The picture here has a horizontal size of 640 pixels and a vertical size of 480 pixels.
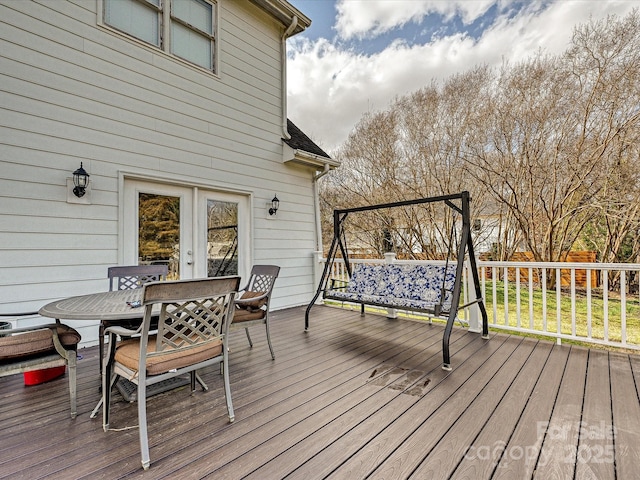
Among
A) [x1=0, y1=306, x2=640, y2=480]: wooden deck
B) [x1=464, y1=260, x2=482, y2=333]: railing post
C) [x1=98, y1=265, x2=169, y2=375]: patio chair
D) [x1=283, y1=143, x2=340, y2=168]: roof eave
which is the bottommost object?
[x1=0, y1=306, x2=640, y2=480]: wooden deck

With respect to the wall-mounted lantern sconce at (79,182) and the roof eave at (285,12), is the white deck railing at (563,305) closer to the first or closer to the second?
the wall-mounted lantern sconce at (79,182)

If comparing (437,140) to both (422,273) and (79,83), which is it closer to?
(422,273)

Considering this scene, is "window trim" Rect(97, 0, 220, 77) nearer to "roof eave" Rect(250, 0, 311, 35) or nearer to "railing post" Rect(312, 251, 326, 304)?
"roof eave" Rect(250, 0, 311, 35)

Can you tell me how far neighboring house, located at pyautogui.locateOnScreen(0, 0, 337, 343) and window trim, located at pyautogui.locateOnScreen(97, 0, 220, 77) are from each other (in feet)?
0.05

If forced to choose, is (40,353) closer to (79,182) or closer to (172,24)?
(79,182)

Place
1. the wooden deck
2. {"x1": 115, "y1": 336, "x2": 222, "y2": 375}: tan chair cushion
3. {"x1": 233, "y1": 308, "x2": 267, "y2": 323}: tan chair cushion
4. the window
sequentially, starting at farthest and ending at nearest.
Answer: the window
{"x1": 233, "y1": 308, "x2": 267, "y2": 323}: tan chair cushion
{"x1": 115, "y1": 336, "x2": 222, "y2": 375}: tan chair cushion
the wooden deck

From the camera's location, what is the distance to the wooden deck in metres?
1.54

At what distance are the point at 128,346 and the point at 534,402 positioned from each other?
9.26 ft

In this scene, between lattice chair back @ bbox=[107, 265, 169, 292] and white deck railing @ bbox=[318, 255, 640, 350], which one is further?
white deck railing @ bbox=[318, 255, 640, 350]

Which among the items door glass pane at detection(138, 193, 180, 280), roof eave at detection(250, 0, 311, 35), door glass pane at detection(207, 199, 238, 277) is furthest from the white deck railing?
roof eave at detection(250, 0, 311, 35)

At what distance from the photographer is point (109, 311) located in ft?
6.38

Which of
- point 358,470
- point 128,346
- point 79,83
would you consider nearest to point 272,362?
point 128,346

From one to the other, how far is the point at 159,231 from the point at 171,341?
2.69 m

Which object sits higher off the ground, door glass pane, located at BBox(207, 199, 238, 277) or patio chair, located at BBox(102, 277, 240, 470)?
door glass pane, located at BBox(207, 199, 238, 277)
